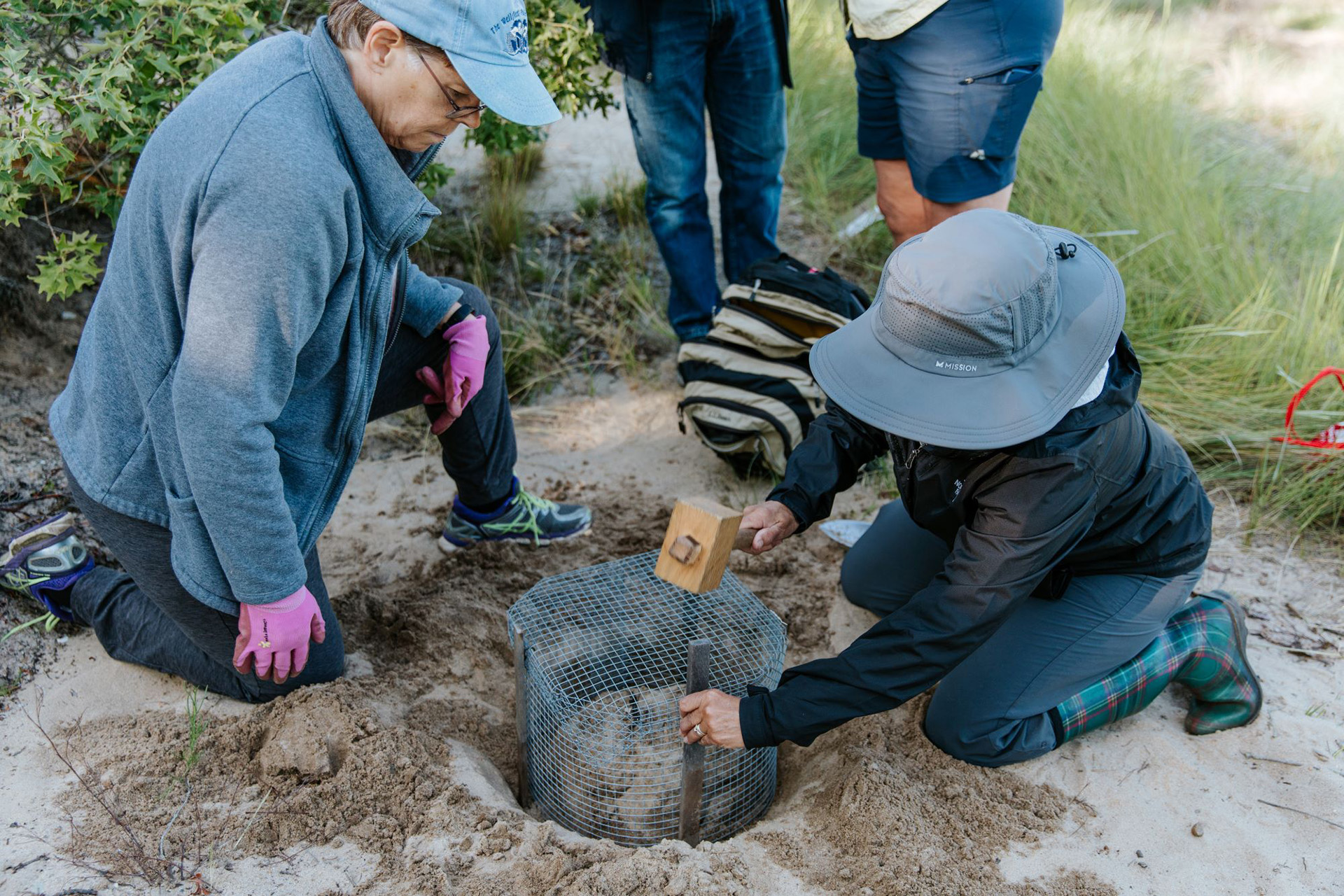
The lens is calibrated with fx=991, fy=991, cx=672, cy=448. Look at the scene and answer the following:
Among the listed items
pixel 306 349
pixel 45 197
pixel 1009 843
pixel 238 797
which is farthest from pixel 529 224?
pixel 1009 843

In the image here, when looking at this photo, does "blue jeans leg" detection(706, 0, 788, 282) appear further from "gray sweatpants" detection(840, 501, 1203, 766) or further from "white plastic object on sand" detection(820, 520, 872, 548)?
"gray sweatpants" detection(840, 501, 1203, 766)

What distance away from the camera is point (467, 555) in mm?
3211

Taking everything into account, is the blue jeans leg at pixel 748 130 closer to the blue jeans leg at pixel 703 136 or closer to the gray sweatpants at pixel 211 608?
the blue jeans leg at pixel 703 136

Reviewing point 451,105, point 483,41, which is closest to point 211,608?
point 451,105

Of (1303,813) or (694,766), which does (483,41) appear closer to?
(694,766)

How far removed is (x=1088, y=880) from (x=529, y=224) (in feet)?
12.6

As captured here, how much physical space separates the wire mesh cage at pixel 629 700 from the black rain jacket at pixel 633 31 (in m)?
1.89

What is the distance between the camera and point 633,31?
11.5 feet

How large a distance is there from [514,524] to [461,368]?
2.13ft

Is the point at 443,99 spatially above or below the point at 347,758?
above

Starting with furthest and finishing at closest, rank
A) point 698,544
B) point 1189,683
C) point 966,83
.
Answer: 1. point 966,83
2. point 1189,683
3. point 698,544

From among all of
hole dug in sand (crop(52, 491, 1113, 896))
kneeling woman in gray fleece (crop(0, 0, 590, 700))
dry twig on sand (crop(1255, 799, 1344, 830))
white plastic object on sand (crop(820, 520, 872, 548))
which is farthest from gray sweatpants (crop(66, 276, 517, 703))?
dry twig on sand (crop(1255, 799, 1344, 830))

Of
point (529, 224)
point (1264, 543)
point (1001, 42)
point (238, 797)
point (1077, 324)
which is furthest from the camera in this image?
point (529, 224)

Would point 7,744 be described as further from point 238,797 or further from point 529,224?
point 529,224
